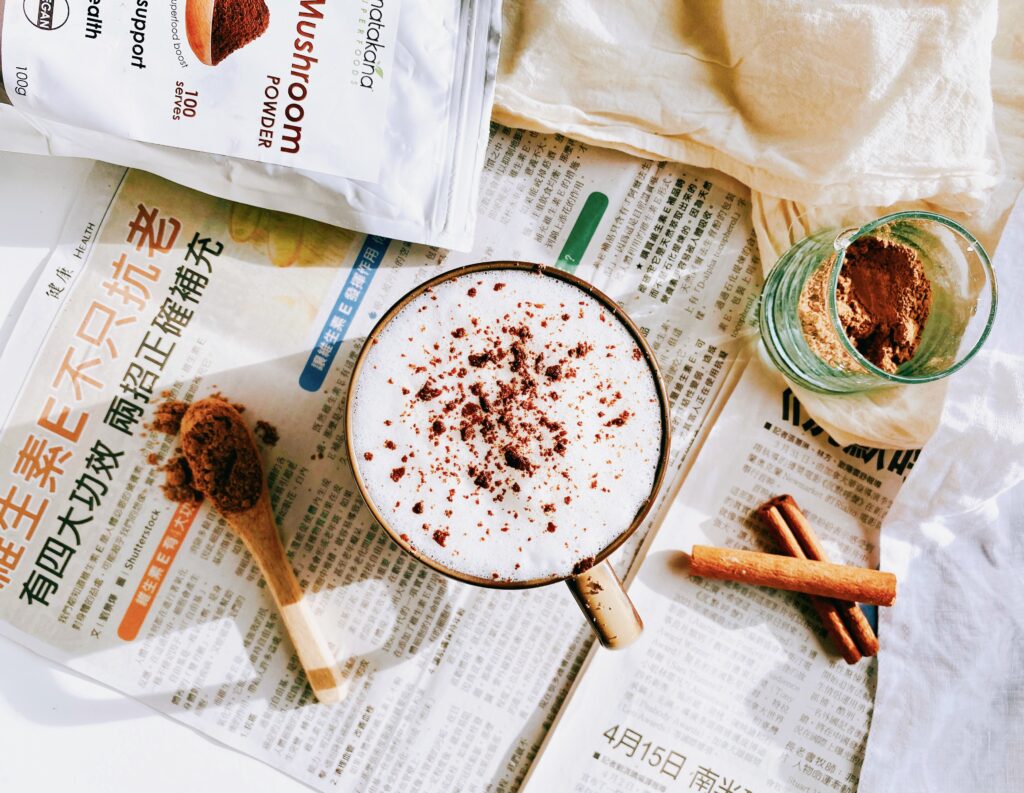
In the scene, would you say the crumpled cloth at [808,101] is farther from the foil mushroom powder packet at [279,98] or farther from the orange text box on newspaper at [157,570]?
the orange text box on newspaper at [157,570]

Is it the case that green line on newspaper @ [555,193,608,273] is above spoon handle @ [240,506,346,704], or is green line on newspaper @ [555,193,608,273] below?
above

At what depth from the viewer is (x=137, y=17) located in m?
0.58

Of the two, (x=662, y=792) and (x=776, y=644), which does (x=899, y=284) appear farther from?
(x=662, y=792)

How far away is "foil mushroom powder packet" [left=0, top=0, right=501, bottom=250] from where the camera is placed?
58 centimetres

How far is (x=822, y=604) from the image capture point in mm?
723

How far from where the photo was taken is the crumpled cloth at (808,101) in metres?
0.66

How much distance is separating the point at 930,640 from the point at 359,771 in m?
0.59

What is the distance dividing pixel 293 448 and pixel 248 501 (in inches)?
2.6

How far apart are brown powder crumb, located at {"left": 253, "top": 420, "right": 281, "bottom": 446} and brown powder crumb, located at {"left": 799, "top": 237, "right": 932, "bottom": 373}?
1.68 feet

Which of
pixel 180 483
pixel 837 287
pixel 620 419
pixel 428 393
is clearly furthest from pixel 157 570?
pixel 837 287

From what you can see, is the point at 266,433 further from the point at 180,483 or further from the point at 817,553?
the point at 817,553

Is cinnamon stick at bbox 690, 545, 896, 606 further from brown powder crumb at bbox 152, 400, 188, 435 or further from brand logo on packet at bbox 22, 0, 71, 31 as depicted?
brand logo on packet at bbox 22, 0, 71, 31

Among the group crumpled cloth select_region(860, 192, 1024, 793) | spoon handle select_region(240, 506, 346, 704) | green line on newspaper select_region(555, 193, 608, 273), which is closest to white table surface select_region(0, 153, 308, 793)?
spoon handle select_region(240, 506, 346, 704)

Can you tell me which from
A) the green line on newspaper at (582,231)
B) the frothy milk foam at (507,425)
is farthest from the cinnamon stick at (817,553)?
the green line on newspaper at (582,231)
